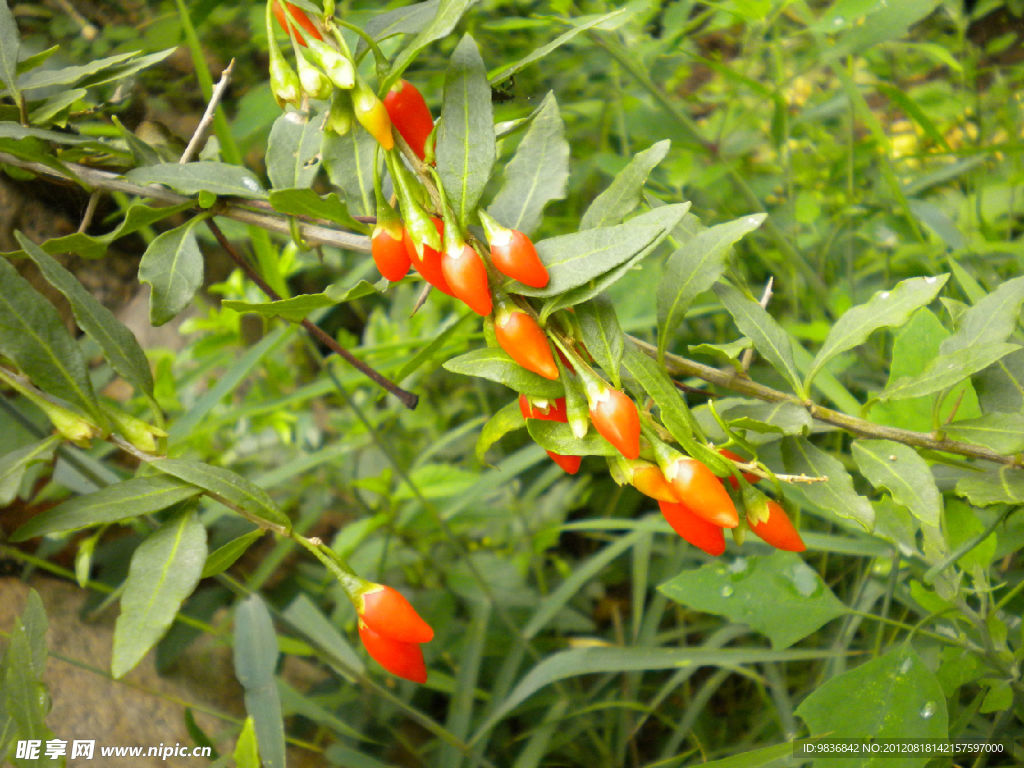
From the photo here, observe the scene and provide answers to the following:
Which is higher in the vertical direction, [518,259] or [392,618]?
[518,259]

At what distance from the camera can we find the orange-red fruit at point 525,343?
0.43 m

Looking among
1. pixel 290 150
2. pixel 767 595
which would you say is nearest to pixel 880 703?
pixel 767 595

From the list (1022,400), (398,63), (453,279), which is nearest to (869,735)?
Result: (1022,400)

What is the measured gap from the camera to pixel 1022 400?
58 cm

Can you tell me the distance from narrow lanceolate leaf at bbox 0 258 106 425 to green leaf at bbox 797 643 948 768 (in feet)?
2.03

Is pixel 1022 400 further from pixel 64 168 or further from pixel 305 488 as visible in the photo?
pixel 305 488

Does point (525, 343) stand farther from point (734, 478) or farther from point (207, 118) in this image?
point (207, 118)

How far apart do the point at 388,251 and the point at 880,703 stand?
55cm

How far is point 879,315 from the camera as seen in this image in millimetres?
531

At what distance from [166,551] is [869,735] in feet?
1.91

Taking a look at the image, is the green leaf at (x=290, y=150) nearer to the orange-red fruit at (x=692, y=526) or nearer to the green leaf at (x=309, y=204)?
the green leaf at (x=309, y=204)

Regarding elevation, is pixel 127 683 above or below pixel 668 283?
below

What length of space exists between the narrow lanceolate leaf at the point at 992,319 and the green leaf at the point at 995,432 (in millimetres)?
54

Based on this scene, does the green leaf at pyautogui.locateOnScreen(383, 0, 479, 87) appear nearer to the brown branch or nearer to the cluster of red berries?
the cluster of red berries
